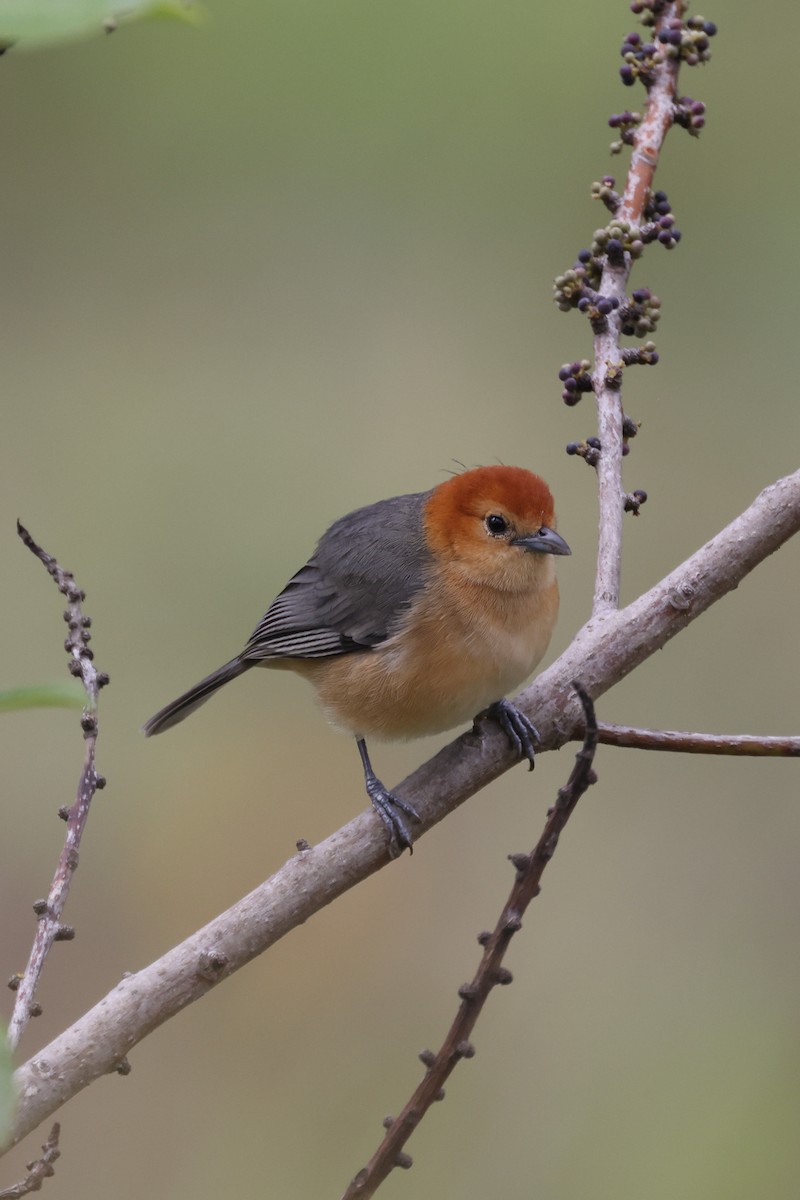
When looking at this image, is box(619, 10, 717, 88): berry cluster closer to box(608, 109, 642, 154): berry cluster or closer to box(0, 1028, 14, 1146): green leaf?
box(608, 109, 642, 154): berry cluster

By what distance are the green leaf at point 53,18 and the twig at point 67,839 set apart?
1.07m

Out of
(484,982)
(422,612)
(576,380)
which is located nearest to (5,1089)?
(484,982)

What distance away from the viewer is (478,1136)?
4.54m

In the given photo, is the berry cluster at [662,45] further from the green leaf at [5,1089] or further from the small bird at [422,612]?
the green leaf at [5,1089]

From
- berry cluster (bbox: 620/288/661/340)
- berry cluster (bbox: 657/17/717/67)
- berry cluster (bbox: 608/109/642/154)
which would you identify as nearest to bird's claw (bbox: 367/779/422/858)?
berry cluster (bbox: 620/288/661/340)

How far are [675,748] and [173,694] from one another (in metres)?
4.15

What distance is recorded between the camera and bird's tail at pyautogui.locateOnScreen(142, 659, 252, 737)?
3.98m

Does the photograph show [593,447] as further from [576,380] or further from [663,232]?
[663,232]

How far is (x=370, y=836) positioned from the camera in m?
2.42

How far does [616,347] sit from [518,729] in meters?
1.01

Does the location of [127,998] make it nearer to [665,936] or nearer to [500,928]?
[500,928]

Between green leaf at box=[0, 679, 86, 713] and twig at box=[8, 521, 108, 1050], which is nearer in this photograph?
green leaf at box=[0, 679, 86, 713]

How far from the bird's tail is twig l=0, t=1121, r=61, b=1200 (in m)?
2.25

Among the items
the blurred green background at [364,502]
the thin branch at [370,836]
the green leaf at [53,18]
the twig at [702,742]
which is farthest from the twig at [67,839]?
the blurred green background at [364,502]
